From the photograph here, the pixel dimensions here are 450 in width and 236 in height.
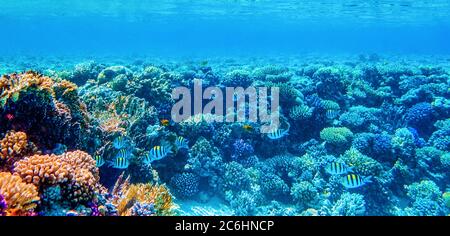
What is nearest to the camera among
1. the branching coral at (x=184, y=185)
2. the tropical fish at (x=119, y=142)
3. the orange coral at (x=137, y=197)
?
the orange coral at (x=137, y=197)

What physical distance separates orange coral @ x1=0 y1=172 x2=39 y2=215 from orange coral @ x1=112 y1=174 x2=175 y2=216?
1.40m

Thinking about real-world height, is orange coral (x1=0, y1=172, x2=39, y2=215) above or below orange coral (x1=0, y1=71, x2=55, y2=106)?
below

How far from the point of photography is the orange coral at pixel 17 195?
3.24 m

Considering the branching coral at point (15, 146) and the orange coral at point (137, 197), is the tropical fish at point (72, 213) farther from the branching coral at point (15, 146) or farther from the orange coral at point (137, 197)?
the branching coral at point (15, 146)

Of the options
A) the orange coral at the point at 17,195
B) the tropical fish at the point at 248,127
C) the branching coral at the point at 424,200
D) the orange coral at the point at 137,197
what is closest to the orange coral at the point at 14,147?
the orange coral at the point at 17,195

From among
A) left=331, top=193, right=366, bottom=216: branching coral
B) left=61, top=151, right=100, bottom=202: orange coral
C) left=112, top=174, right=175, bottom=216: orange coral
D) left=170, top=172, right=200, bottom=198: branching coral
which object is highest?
left=61, top=151, right=100, bottom=202: orange coral

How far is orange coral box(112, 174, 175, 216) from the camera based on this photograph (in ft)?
15.8

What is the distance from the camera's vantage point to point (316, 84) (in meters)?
12.9

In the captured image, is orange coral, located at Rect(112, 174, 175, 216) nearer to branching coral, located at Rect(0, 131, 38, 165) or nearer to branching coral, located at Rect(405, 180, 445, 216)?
branching coral, located at Rect(0, 131, 38, 165)

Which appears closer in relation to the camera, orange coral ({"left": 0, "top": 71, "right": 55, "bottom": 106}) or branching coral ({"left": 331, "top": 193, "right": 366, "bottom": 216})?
orange coral ({"left": 0, "top": 71, "right": 55, "bottom": 106})

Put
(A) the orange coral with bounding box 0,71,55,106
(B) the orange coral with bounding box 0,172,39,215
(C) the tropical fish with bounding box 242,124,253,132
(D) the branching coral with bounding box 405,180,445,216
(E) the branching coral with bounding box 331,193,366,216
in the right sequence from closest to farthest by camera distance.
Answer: (B) the orange coral with bounding box 0,172,39,215 < (A) the orange coral with bounding box 0,71,55,106 < (E) the branching coral with bounding box 331,193,366,216 < (D) the branching coral with bounding box 405,180,445,216 < (C) the tropical fish with bounding box 242,124,253,132

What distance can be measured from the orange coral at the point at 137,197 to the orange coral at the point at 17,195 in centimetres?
140

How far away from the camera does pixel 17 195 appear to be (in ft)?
10.8

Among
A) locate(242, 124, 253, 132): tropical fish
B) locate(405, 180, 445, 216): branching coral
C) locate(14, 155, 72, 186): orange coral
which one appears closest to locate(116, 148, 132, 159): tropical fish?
locate(14, 155, 72, 186): orange coral
